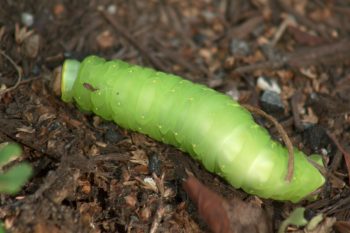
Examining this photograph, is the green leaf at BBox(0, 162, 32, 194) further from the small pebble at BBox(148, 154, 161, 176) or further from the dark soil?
the small pebble at BBox(148, 154, 161, 176)

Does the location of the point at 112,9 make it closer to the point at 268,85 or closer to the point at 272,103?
the point at 268,85

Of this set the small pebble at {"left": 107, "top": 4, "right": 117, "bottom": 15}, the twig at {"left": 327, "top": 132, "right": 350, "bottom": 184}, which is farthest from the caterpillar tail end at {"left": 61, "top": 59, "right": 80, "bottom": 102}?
the twig at {"left": 327, "top": 132, "right": 350, "bottom": 184}

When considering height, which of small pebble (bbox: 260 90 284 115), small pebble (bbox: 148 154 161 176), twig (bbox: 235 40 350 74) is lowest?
small pebble (bbox: 148 154 161 176)

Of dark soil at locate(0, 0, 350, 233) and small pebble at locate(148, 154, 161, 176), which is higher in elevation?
dark soil at locate(0, 0, 350, 233)

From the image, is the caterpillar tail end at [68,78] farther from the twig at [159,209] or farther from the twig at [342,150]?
the twig at [342,150]

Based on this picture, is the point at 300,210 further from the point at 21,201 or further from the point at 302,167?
the point at 21,201

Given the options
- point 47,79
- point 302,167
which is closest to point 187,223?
point 302,167
